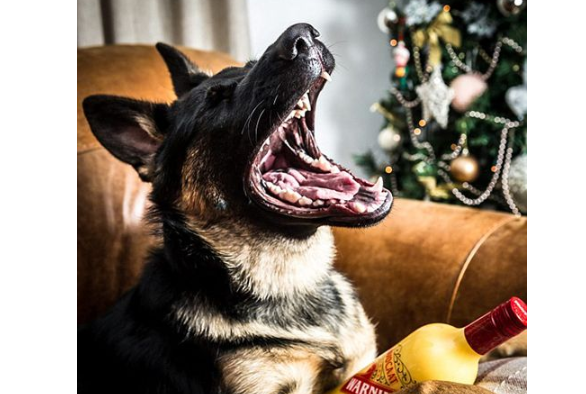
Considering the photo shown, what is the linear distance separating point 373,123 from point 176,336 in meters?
1.34

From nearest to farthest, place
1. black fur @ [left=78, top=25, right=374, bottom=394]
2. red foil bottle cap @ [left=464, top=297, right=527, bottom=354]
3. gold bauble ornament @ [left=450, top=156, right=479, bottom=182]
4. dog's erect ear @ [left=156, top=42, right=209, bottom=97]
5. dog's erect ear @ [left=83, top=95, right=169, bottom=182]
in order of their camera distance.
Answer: red foil bottle cap @ [left=464, top=297, right=527, bottom=354] → black fur @ [left=78, top=25, right=374, bottom=394] → dog's erect ear @ [left=83, top=95, right=169, bottom=182] → dog's erect ear @ [left=156, top=42, right=209, bottom=97] → gold bauble ornament @ [left=450, top=156, right=479, bottom=182]

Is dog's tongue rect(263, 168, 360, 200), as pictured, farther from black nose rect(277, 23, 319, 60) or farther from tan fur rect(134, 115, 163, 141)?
tan fur rect(134, 115, 163, 141)

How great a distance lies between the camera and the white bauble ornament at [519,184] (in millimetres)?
1909

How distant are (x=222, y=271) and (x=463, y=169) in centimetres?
145

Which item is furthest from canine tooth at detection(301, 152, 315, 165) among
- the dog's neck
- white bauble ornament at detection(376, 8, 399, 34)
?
white bauble ornament at detection(376, 8, 399, 34)

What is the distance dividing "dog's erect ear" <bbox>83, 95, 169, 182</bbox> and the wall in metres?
0.24

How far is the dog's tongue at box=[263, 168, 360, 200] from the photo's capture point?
765mm

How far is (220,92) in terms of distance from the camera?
100 cm

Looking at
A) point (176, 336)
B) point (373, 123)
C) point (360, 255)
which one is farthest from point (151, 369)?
point (373, 123)

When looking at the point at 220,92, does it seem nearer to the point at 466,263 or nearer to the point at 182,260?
the point at 182,260

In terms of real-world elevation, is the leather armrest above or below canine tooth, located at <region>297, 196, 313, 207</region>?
below

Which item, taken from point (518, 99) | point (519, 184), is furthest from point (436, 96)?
point (519, 184)

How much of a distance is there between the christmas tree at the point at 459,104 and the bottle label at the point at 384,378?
1.35 m
